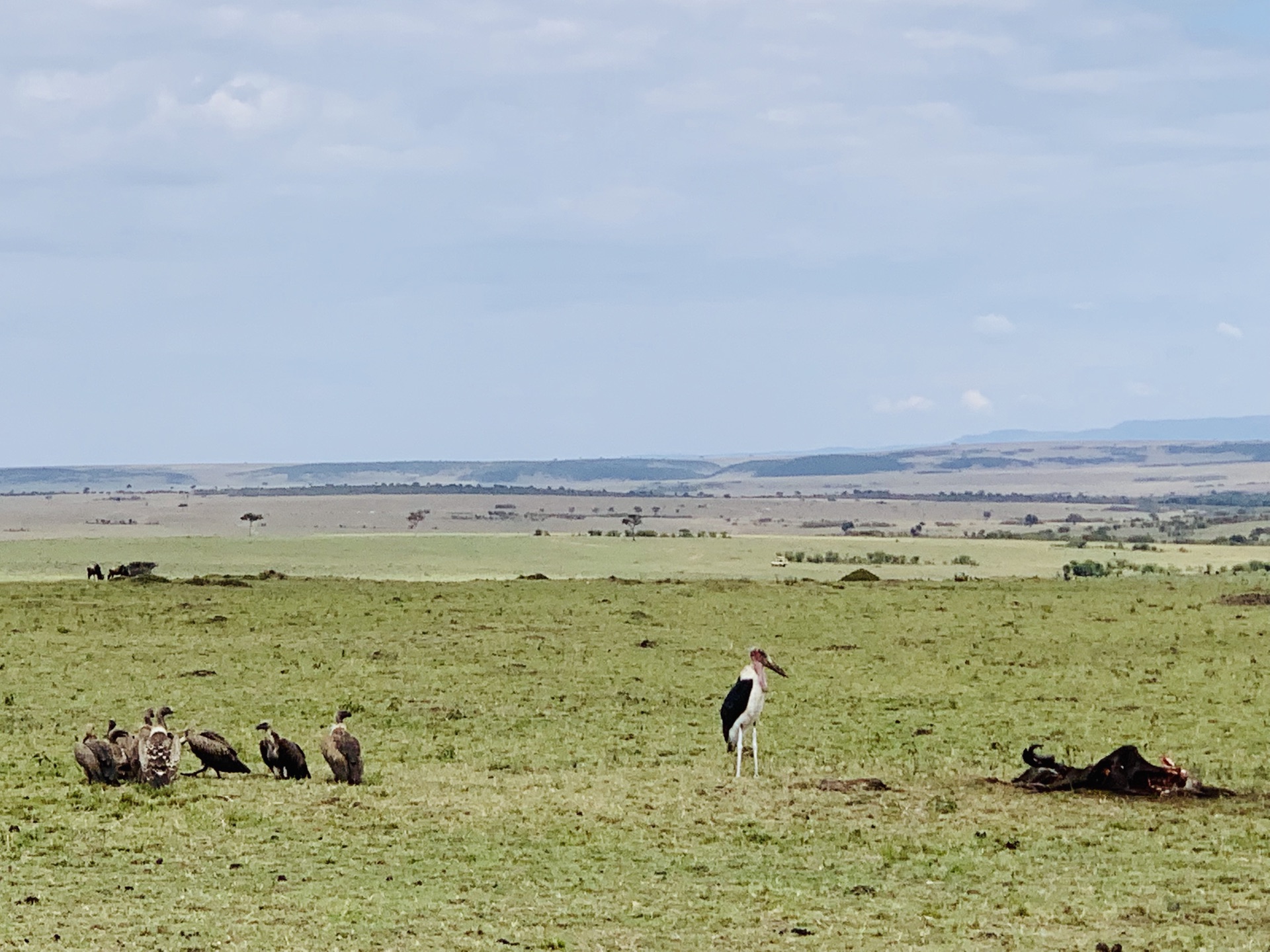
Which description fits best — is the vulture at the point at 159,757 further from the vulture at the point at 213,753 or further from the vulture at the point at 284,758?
the vulture at the point at 284,758

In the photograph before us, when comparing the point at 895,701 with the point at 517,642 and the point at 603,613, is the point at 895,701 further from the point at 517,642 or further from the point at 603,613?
the point at 603,613

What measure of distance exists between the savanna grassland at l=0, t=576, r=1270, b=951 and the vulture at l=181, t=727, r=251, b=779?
551mm

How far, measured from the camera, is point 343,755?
15.7 metres

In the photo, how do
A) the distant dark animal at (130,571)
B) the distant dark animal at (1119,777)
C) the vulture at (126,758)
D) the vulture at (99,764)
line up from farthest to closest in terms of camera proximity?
the distant dark animal at (130,571), the vulture at (126,758), the vulture at (99,764), the distant dark animal at (1119,777)

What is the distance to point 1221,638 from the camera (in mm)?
31578

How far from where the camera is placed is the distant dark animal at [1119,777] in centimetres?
1503

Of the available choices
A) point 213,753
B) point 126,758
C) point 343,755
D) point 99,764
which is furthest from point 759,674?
point 99,764

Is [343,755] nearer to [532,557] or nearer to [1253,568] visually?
[1253,568]

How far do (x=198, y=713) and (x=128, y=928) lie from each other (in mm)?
11907

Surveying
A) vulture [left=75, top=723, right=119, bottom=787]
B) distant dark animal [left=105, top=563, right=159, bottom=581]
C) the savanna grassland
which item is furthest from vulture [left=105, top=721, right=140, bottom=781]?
distant dark animal [left=105, top=563, right=159, bottom=581]

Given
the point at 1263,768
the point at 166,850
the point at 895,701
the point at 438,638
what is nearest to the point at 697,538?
the point at 438,638

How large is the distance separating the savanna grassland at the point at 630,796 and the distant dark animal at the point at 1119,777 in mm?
315

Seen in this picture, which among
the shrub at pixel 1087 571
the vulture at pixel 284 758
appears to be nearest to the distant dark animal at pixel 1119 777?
the vulture at pixel 284 758

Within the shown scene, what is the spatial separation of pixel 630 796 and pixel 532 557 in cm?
4920
